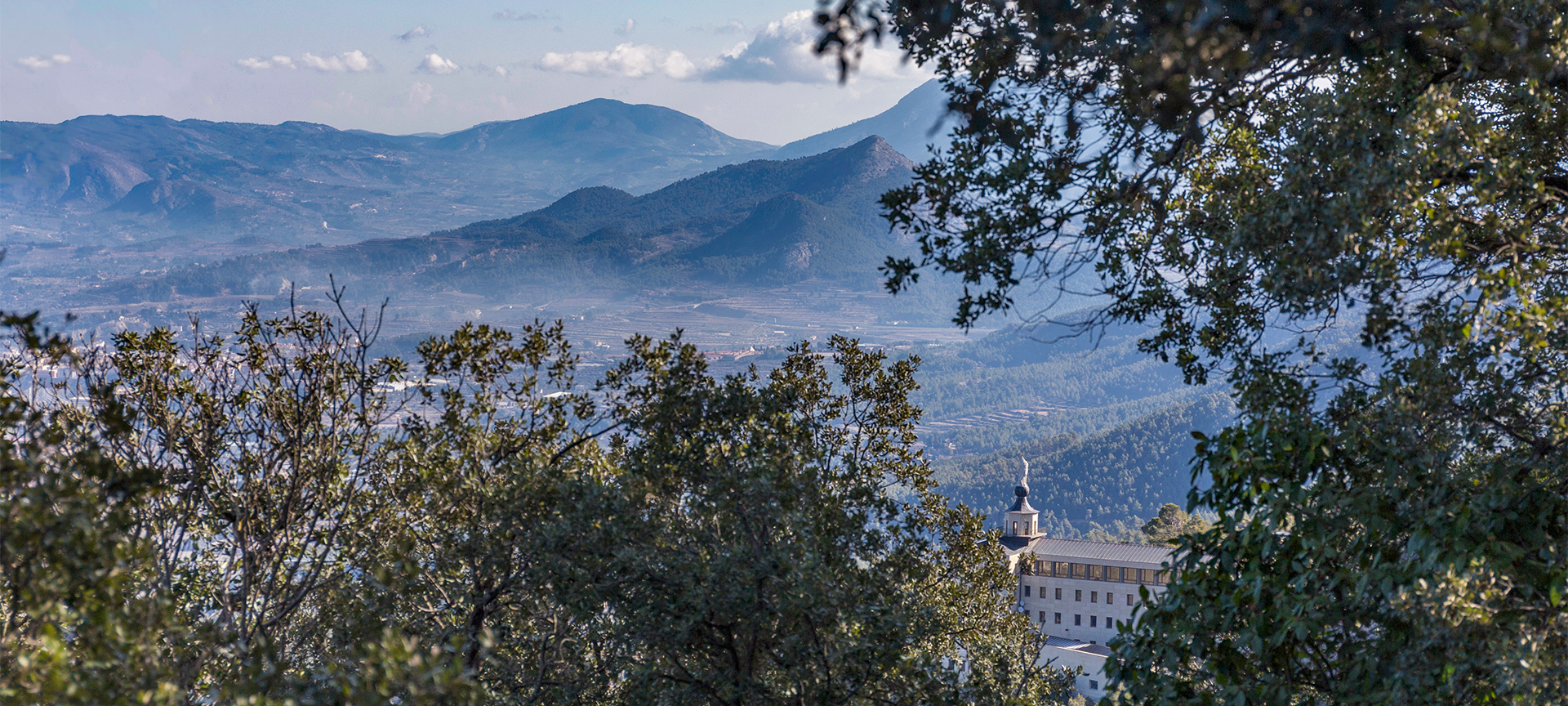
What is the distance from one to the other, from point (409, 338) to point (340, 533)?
439 ft

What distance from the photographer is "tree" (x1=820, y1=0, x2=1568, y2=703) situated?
146 inches

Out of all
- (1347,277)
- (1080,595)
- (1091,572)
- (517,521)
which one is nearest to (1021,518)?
(1091,572)

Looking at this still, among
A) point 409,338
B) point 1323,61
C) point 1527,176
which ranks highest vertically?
point 1323,61

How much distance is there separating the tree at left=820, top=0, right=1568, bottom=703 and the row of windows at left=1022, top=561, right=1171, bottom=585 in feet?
178

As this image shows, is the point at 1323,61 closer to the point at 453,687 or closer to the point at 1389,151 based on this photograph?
the point at 1389,151

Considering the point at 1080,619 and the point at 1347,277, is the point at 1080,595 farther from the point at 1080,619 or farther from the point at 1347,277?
the point at 1347,277

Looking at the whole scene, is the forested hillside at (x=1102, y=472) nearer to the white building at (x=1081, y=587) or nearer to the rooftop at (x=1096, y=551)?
the rooftop at (x=1096, y=551)

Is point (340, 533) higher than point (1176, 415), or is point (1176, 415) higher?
point (340, 533)

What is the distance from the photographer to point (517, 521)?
6.09 meters

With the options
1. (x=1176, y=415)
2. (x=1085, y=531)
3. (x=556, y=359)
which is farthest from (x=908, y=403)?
(x=1176, y=415)

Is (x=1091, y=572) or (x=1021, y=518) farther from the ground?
(x=1021, y=518)

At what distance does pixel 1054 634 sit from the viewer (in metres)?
58.7

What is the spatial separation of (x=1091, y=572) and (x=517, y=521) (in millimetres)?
56773

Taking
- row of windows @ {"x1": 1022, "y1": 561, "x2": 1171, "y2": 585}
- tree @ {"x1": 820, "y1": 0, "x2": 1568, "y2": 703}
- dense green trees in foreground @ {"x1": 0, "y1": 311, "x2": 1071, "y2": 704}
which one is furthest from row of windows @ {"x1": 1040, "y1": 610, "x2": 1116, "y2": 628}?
tree @ {"x1": 820, "y1": 0, "x2": 1568, "y2": 703}
